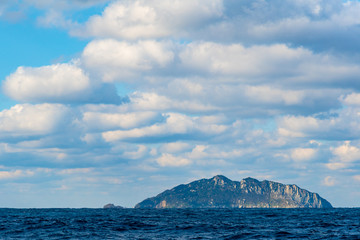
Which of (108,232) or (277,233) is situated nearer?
(277,233)

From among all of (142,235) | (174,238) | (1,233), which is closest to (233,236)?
(174,238)

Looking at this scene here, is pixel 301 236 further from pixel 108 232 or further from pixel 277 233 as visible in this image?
pixel 108 232

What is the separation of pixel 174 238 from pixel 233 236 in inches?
396

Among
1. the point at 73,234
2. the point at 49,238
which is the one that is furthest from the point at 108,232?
the point at 49,238

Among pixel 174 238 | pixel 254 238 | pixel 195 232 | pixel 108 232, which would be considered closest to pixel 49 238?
pixel 108 232

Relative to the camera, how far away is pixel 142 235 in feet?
270

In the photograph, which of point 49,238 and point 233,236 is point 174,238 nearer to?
point 233,236

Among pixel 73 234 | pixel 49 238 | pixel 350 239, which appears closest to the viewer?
pixel 350 239

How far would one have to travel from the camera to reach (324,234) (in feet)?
268

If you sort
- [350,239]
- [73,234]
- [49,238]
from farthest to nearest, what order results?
1. [73,234]
2. [49,238]
3. [350,239]

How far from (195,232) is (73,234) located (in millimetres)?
22599

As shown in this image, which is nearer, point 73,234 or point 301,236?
point 301,236

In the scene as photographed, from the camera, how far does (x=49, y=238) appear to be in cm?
7794

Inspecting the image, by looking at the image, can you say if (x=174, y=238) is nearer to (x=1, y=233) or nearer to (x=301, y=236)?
(x=301, y=236)
